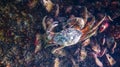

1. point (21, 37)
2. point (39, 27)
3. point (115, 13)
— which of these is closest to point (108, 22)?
point (115, 13)

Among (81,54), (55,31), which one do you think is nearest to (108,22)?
(81,54)

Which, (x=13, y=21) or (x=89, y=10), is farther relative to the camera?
(x=89, y=10)

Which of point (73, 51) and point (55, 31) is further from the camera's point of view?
point (73, 51)

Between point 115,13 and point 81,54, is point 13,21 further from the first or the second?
point 115,13

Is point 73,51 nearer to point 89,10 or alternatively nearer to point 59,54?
point 59,54

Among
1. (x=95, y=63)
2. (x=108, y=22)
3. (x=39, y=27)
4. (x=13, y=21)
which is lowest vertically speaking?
(x=95, y=63)

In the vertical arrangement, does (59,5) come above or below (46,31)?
above
